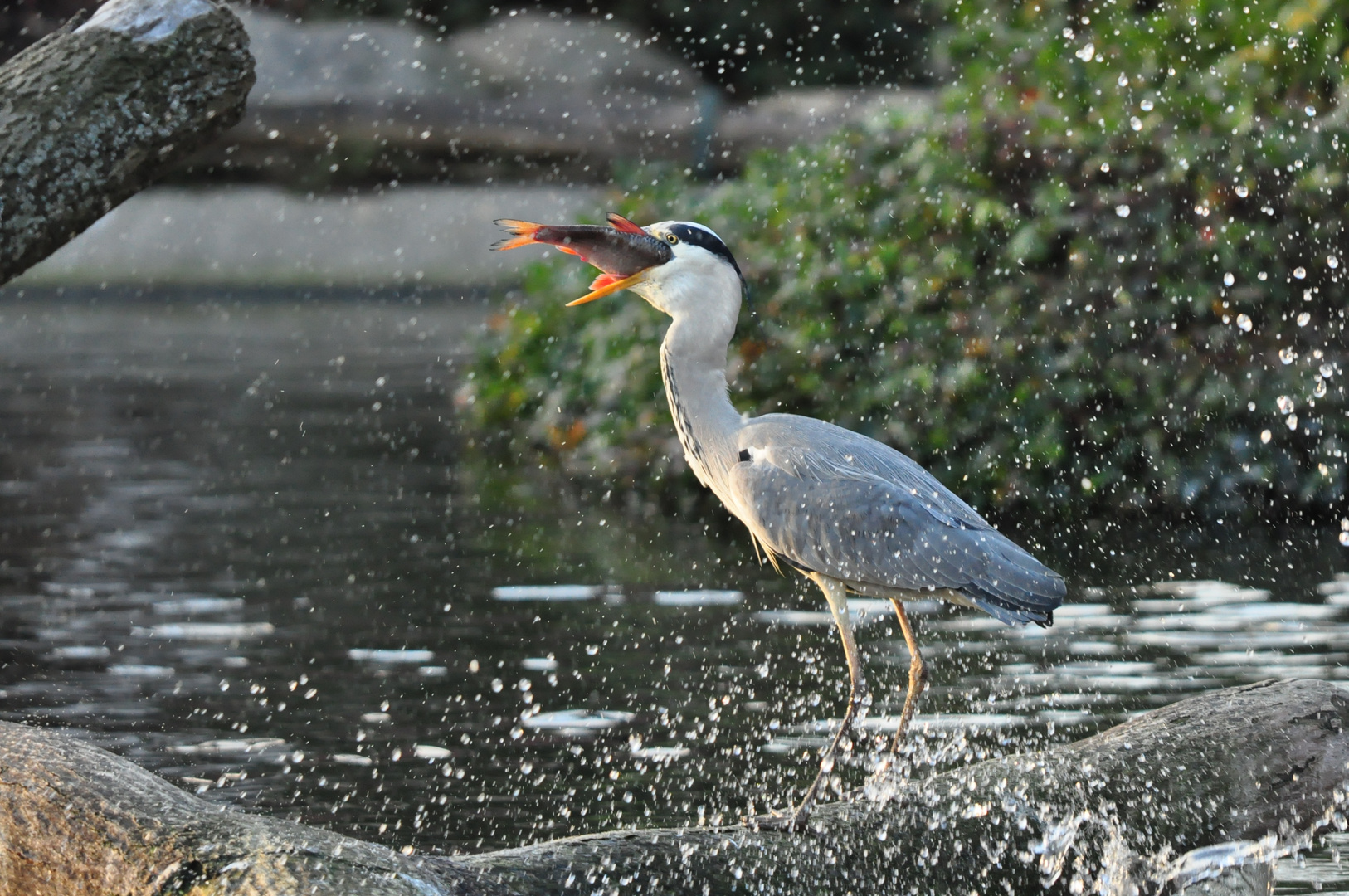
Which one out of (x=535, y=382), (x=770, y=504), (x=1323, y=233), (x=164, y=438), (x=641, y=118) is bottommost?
(x=641, y=118)

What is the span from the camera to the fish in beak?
4070mm

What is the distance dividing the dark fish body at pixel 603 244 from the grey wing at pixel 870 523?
0.55m

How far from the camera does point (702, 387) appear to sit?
4.43m

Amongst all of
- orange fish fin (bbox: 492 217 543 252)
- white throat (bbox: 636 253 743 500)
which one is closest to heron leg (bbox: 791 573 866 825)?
white throat (bbox: 636 253 743 500)

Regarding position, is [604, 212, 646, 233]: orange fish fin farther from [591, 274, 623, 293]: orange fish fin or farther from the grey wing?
the grey wing

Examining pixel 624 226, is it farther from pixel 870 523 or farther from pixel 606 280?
pixel 870 523

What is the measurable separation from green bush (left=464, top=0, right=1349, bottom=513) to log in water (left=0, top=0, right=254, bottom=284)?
12.4 ft

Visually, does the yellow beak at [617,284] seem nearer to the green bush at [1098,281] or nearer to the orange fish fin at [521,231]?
the orange fish fin at [521,231]

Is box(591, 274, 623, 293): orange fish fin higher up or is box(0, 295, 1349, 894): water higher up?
box(591, 274, 623, 293): orange fish fin

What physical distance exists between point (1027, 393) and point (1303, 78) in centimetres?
222

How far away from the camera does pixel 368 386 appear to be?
609 inches

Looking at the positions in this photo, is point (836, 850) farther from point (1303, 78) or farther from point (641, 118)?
point (641, 118)

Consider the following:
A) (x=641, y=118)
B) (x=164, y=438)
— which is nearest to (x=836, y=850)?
(x=164, y=438)

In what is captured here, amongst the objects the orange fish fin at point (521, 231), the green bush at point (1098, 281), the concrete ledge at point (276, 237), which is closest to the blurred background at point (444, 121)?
the concrete ledge at point (276, 237)
